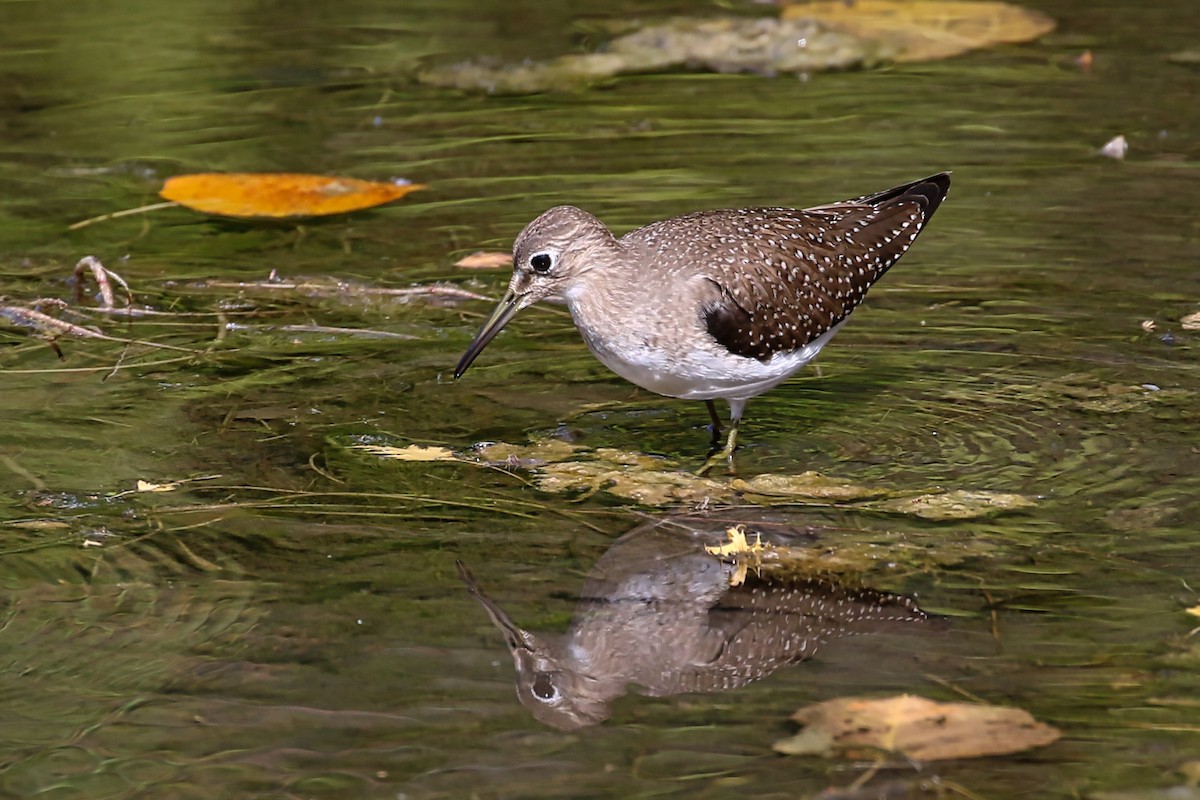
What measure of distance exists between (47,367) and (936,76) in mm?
7254

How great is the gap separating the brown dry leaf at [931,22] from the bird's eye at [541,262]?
6.49m

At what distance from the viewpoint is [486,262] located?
8.84 meters

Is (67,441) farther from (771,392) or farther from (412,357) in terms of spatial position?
(771,392)

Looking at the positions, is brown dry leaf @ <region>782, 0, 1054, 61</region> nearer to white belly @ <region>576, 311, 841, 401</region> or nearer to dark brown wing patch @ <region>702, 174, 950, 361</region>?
dark brown wing patch @ <region>702, 174, 950, 361</region>

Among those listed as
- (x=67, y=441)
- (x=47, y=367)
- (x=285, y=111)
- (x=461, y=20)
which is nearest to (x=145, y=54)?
(x=285, y=111)

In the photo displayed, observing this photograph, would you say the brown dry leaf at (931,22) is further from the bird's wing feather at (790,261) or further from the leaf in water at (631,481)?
the leaf in water at (631,481)

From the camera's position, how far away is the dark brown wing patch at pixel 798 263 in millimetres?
6549

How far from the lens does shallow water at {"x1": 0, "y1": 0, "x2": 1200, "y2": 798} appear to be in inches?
179

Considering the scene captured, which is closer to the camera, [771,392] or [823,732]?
[823,732]

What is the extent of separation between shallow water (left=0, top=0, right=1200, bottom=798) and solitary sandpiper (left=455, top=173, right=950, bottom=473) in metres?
0.37

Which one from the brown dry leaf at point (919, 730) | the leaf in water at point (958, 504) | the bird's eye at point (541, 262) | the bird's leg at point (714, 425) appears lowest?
the bird's leg at point (714, 425)

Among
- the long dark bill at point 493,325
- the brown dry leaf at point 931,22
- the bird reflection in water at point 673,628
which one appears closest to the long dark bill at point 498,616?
the bird reflection in water at point 673,628

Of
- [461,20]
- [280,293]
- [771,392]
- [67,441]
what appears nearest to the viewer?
[67,441]

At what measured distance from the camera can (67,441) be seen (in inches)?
261
